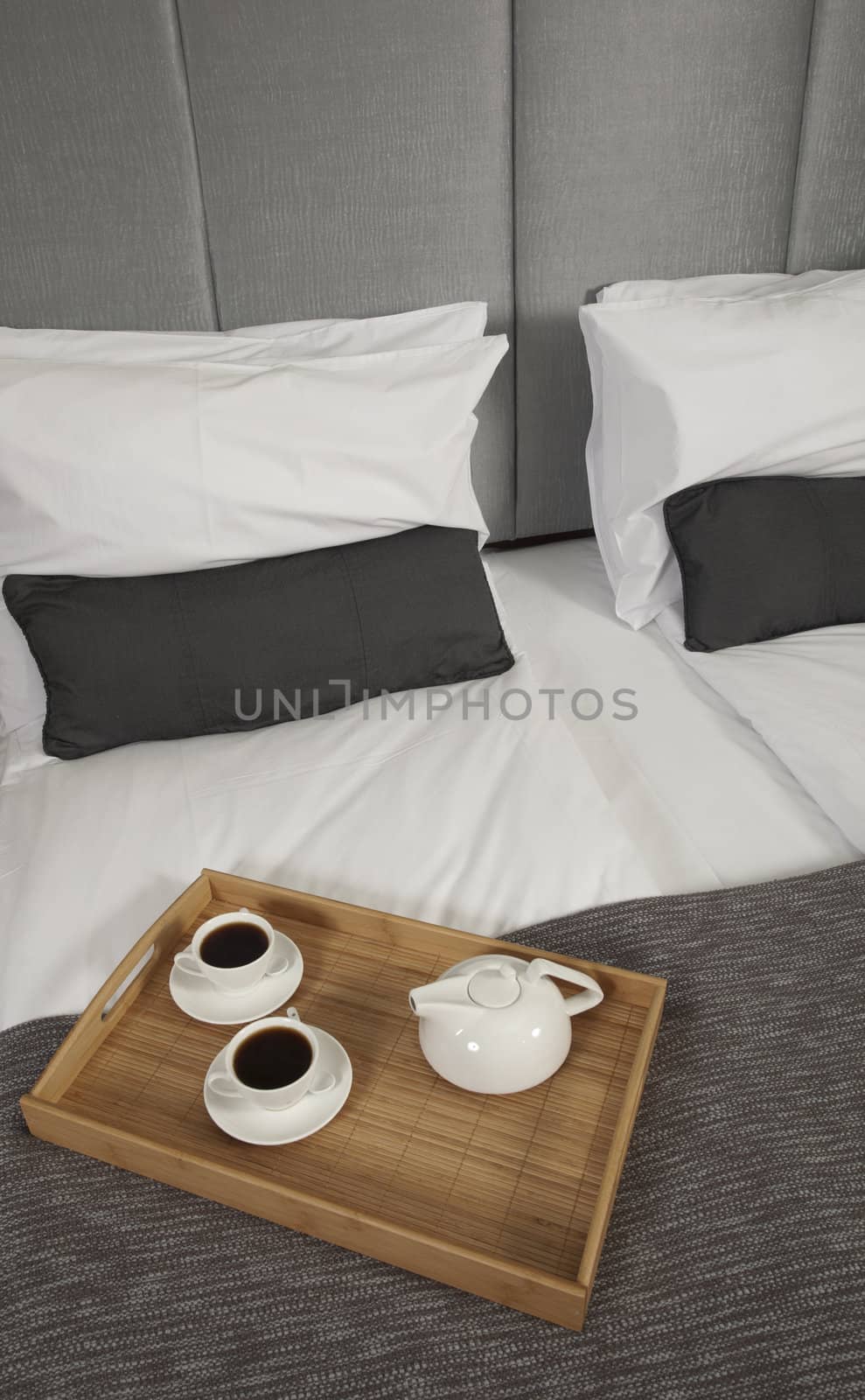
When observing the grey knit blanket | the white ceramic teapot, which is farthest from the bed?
the white ceramic teapot

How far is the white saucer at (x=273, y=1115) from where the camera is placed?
866mm

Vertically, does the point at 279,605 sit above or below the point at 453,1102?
above

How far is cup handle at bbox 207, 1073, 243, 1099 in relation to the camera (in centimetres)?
89

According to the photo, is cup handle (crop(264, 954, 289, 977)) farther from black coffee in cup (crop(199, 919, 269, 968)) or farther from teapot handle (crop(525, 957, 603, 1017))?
teapot handle (crop(525, 957, 603, 1017))

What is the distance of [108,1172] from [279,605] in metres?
0.73

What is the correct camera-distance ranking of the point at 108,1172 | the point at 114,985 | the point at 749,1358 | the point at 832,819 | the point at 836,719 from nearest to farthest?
the point at 749,1358 < the point at 108,1172 < the point at 114,985 < the point at 832,819 < the point at 836,719

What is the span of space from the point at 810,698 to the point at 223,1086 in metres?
0.92

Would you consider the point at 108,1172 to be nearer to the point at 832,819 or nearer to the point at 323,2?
the point at 832,819

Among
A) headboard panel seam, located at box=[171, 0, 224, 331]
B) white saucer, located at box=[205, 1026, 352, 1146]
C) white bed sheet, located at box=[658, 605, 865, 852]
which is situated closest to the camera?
white saucer, located at box=[205, 1026, 352, 1146]

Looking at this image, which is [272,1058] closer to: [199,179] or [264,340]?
[264,340]

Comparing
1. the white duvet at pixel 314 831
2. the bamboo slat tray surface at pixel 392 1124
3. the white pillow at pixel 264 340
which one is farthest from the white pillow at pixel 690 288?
the bamboo slat tray surface at pixel 392 1124

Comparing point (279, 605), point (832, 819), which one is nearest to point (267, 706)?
point (279, 605)

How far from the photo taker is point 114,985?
1.00 meters

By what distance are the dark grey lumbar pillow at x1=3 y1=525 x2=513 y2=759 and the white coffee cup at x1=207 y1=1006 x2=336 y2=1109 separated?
55cm
